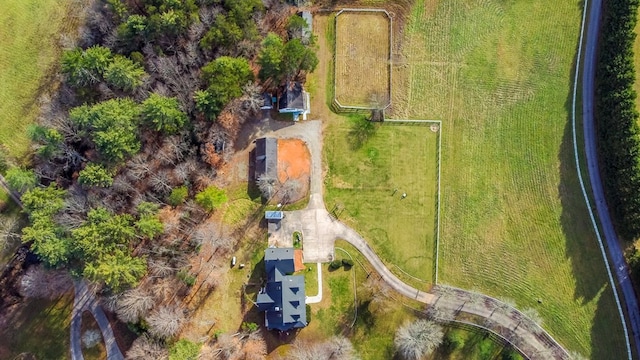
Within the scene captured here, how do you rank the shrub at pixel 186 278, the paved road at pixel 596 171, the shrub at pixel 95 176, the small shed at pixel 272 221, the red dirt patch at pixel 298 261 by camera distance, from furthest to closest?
the small shed at pixel 272 221, the red dirt patch at pixel 298 261, the shrub at pixel 186 278, the paved road at pixel 596 171, the shrub at pixel 95 176

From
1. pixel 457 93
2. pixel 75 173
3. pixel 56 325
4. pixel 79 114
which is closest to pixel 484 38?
pixel 457 93

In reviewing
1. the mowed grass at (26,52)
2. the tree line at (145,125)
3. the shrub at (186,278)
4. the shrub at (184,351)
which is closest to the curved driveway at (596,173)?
the tree line at (145,125)

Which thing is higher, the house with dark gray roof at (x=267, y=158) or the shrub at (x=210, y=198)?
the house with dark gray roof at (x=267, y=158)

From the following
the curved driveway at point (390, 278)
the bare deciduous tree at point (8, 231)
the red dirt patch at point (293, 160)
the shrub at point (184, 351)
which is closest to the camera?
the shrub at point (184, 351)

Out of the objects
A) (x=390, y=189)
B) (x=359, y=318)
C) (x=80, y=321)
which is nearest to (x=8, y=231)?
(x=80, y=321)

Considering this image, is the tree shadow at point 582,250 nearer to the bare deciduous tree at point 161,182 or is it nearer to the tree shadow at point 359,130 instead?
the tree shadow at point 359,130

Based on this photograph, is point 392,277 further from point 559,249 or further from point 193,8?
point 193,8
